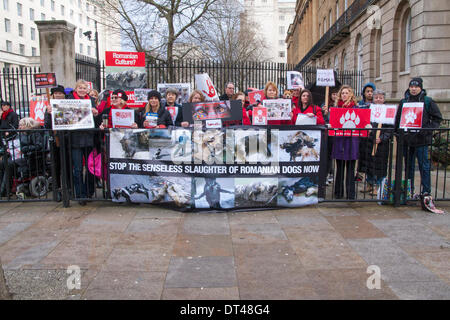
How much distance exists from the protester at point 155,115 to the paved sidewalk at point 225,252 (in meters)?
1.42

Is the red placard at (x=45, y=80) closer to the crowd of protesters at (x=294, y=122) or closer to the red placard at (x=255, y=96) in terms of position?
the crowd of protesters at (x=294, y=122)

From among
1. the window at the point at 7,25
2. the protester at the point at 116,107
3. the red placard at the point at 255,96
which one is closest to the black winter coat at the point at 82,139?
the protester at the point at 116,107

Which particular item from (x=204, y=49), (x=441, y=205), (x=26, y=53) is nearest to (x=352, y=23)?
(x=204, y=49)

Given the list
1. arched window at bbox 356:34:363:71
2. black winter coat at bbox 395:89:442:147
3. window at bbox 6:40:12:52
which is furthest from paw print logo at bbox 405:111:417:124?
window at bbox 6:40:12:52

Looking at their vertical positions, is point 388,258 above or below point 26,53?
A: below

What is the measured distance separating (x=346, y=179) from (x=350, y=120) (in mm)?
1049

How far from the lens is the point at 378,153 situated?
719 centimetres

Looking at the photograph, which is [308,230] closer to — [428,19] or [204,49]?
[428,19]

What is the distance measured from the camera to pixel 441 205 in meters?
6.79

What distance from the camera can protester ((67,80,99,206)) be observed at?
6672 mm

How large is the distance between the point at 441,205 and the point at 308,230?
292cm

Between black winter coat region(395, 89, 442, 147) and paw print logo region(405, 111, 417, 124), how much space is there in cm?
19

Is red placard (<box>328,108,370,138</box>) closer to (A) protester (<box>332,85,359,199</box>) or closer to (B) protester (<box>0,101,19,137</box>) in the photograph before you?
(A) protester (<box>332,85,359,199</box>)

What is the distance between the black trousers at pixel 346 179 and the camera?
6820mm
